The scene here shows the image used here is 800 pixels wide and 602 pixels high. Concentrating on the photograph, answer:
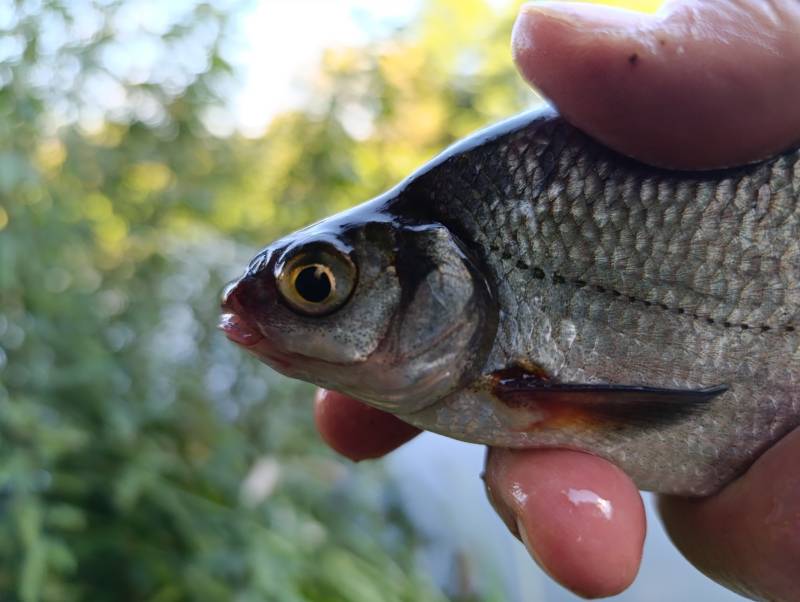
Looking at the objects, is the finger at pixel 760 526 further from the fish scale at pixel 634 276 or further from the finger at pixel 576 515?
the finger at pixel 576 515

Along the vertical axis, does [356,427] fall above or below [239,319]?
below

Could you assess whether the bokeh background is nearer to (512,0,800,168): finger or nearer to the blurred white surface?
the blurred white surface

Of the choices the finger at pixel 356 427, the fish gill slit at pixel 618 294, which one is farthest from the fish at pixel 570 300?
the finger at pixel 356 427

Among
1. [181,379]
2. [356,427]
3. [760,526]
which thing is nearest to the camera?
[760,526]

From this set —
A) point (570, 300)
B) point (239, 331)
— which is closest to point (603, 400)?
point (570, 300)

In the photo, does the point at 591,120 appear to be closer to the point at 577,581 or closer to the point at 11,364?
the point at 577,581

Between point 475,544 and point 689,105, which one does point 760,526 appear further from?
point 475,544

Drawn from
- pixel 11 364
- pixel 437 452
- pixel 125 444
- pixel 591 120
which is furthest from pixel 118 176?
pixel 591 120
